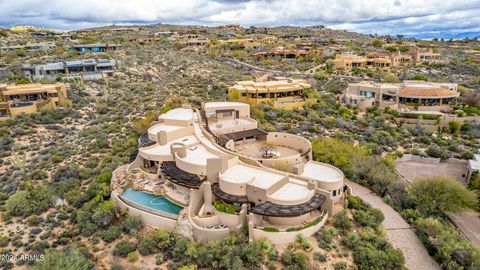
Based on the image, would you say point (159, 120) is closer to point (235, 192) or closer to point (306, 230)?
point (235, 192)

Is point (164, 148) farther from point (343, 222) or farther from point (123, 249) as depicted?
point (343, 222)

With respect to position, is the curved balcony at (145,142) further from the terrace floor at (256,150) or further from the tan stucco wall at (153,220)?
the terrace floor at (256,150)

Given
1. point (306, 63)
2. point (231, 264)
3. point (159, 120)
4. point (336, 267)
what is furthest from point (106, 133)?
point (306, 63)

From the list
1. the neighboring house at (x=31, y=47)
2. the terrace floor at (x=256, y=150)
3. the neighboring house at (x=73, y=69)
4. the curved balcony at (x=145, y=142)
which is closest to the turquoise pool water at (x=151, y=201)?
the curved balcony at (x=145, y=142)

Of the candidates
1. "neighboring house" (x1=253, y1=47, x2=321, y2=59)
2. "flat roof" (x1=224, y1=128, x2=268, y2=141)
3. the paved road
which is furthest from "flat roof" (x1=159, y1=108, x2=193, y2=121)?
"neighboring house" (x1=253, y1=47, x2=321, y2=59)

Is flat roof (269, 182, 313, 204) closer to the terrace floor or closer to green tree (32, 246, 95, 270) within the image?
the terrace floor
